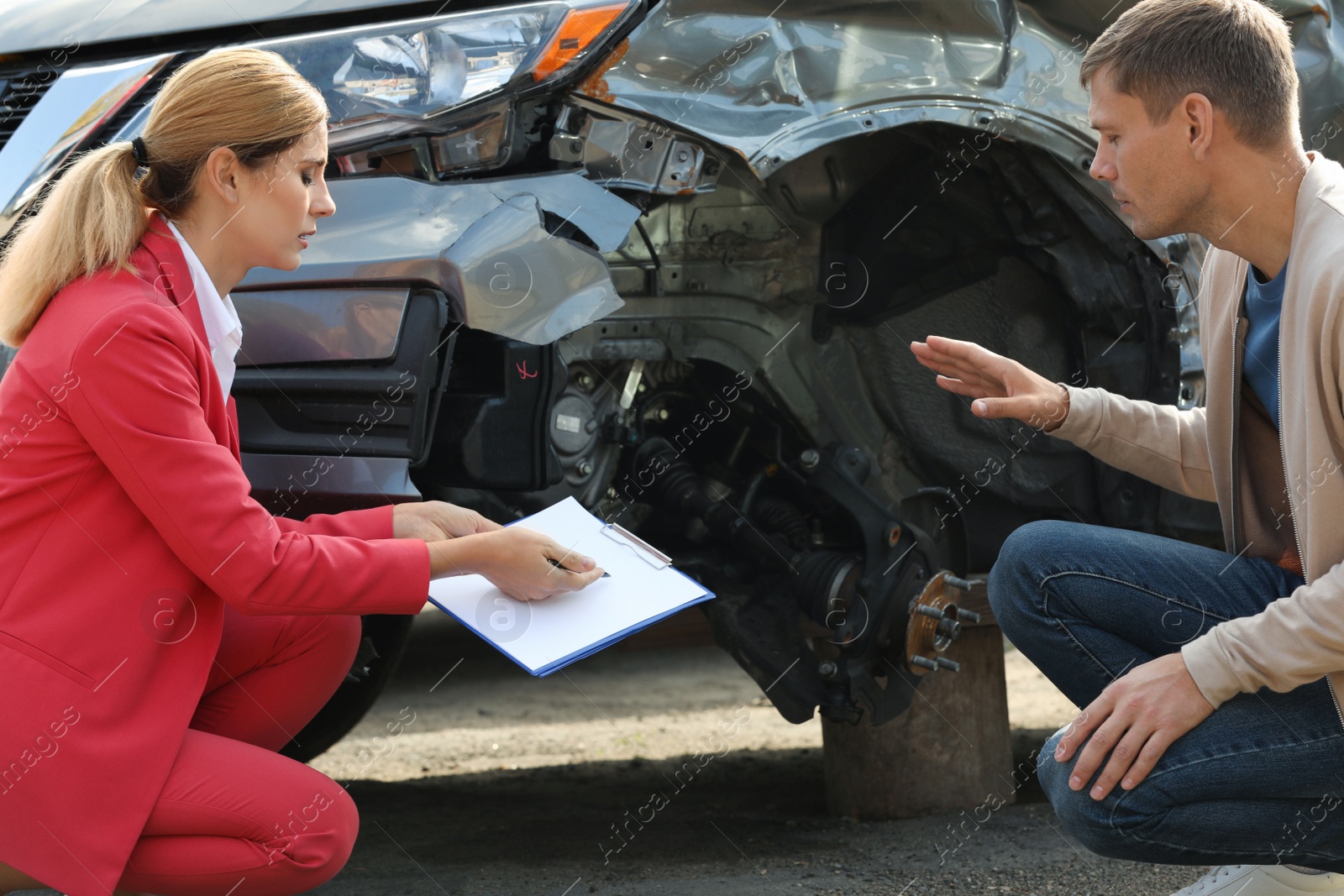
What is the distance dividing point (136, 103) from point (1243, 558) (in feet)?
7.10

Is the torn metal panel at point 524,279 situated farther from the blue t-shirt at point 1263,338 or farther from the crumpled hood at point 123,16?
the blue t-shirt at point 1263,338

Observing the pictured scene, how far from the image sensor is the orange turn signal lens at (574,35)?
2.31 metres

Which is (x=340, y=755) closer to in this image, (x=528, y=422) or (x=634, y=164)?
(x=528, y=422)

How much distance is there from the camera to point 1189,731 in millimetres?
1761

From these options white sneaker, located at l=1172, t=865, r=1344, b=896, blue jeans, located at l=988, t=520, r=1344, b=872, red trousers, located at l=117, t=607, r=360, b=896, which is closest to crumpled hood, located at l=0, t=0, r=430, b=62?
red trousers, located at l=117, t=607, r=360, b=896

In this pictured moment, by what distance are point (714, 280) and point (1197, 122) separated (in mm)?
1068

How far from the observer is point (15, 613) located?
1714 millimetres

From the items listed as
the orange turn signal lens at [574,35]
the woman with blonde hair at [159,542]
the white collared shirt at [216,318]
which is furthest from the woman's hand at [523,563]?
the orange turn signal lens at [574,35]

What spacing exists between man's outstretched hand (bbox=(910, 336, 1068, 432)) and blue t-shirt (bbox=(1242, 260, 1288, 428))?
29cm

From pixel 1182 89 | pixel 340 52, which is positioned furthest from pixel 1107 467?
pixel 340 52

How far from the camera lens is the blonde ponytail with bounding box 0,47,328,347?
5.96ft

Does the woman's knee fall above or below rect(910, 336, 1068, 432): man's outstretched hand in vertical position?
below

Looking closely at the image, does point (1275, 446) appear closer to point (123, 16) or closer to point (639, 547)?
point (639, 547)

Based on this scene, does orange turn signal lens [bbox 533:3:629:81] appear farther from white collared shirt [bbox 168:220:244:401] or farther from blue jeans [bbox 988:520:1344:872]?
blue jeans [bbox 988:520:1344:872]
